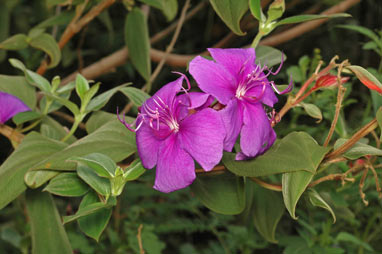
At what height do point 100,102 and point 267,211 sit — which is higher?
point 100,102

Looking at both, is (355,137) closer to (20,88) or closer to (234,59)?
(234,59)

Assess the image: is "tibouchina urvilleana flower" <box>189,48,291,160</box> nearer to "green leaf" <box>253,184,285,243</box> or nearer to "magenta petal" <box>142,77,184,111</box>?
"magenta petal" <box>142,77,184,111</box>

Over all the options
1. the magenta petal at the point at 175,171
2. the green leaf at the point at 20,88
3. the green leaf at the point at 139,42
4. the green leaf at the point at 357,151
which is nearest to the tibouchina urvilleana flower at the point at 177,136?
the magenta petal at the point at 175,171

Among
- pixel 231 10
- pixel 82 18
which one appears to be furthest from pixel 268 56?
pixel 82 18

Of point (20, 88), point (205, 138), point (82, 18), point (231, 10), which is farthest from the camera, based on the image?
point (82, 18)

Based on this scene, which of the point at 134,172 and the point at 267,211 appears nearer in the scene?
the point at 134,172

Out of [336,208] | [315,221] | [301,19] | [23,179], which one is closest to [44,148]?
[23,179]

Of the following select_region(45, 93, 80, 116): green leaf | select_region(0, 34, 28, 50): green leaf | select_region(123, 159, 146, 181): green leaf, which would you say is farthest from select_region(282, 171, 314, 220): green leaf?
select_region(0, 34, 28, 50): green leaf
